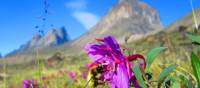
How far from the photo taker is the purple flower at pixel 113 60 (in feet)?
4.47

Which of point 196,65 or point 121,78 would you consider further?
point 196,65

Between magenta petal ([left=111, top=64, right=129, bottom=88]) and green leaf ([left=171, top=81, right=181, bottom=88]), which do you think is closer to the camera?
magenta petal ([left=111, top=64, right=129, bottom=88])

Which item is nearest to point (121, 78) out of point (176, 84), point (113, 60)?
point (113, 60)

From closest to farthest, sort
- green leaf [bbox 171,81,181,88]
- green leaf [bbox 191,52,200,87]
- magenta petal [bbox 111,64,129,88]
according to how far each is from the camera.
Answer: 1. magenta petal [bbox 111,64,129,88]
2. green leaf [bbox 191,52,200,87]
3. green leaf [bbox 171,81,181,88]

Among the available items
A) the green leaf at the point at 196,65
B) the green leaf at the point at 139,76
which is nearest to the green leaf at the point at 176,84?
the green leaf at the point at 196,65

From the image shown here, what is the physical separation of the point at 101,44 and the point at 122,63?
10cm

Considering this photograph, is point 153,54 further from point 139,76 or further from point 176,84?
point 176,84

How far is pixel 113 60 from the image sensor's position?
4.66 ft

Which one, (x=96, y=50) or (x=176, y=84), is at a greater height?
(x=96, y=50)

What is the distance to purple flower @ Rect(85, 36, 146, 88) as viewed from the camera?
4.47ft

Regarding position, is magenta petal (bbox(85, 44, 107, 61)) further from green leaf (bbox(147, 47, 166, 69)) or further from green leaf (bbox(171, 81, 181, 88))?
green leaf (bbox(171, 81, 181, 88))

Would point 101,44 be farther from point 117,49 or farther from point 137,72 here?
point 137,72

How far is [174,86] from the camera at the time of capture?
175cm

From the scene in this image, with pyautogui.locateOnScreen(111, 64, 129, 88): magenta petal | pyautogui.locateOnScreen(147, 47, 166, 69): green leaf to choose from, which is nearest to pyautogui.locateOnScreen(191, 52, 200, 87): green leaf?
pyautogui.locateOnScreen(147, 47, 166, 69): green leaf
